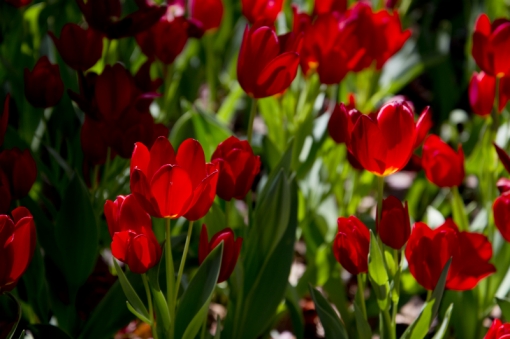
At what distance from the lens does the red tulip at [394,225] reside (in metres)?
0.76

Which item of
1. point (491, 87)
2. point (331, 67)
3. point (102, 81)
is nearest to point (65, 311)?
point (102, 81)

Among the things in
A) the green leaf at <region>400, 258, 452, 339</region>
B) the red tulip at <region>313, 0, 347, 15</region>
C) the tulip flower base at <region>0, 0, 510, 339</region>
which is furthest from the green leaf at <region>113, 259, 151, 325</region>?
the red tulip at <region>313, 0, 347, 15</region>

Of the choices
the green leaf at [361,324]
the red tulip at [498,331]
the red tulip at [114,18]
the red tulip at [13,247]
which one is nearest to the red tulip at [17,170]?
the red tulip at [13,247]

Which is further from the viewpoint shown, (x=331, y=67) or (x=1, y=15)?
(x=1, y=15)

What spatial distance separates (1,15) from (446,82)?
1.40 metres

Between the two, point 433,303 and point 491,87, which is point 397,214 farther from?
point 491,87

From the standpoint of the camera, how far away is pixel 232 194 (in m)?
0.83

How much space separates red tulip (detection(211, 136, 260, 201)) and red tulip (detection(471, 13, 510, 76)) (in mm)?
462

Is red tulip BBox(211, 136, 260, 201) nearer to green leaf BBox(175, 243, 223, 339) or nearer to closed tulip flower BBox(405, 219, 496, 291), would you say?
green leaf BBox(175, 243, 223, 339)

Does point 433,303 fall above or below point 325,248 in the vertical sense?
above

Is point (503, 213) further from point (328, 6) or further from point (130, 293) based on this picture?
point (328, 6)

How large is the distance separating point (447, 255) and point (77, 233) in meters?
0.56

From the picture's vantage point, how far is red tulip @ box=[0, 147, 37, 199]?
0.86m

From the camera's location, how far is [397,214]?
0.76 metres
